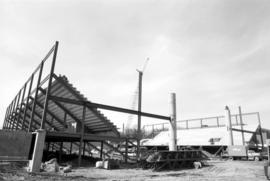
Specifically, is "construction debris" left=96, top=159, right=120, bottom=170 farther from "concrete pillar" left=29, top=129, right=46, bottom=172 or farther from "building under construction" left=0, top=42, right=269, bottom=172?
"concrete pillar" left=29, top=129, right=46, bottom=172

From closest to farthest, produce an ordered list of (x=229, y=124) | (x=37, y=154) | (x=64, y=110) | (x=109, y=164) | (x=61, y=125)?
(x=37, y=154) < (x=109, y=164) < (x=64, y=110) < (x=61, y=125) < (x=229, y=124)

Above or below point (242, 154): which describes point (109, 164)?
below

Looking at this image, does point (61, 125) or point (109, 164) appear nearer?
point (109, 164)

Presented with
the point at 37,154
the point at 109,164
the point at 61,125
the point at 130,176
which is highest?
the point at 61,125

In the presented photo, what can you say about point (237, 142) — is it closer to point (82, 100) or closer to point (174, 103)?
point (174, 103)

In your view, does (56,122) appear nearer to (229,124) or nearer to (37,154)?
(37,154)

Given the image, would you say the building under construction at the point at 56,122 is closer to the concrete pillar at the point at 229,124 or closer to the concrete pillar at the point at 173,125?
the concrete pillar at the point at 173,125

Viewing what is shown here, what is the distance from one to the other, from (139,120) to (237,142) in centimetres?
2579

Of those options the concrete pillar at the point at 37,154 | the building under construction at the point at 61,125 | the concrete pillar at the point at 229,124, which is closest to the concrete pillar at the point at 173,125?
the building under construction at the point at 61,125

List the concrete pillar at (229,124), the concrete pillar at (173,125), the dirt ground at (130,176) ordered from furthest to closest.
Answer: the concrete pillar at (229,124)
the concrete pillar at (173,125)
the dirt ground at (130,176)

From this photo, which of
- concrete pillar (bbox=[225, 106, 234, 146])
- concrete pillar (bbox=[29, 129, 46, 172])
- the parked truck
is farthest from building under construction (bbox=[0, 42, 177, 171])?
concrete pillar (bbox=[225, 106, 234, 146])

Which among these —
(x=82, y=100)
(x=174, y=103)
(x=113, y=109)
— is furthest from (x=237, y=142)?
(x=82, y=100)

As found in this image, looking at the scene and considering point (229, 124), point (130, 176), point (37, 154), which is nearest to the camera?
point (130, 176)

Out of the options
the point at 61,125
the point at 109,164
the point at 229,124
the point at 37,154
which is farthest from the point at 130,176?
the point at 229,124
